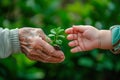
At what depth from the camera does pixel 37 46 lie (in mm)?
3045

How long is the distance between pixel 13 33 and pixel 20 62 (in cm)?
168

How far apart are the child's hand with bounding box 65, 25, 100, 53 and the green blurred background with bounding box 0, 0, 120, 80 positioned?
4.22 feet

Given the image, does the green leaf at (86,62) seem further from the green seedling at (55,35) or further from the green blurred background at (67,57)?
the green seedling at (55,35)

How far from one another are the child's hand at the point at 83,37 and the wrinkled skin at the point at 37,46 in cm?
14

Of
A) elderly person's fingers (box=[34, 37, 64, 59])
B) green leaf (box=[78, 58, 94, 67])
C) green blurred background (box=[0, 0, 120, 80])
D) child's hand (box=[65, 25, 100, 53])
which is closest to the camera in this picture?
elderly person's fingers (box=[34, 37, 64, 59])

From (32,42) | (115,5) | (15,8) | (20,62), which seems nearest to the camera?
(32,42)

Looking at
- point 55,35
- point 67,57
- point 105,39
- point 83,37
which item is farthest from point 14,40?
point 67,57

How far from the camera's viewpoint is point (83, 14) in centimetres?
539

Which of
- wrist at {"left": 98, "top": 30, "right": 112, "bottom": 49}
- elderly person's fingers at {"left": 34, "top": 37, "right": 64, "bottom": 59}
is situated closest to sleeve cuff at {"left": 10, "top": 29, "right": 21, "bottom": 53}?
elderly person's fingers at {"left": 34, "top": 37, "right": 64, "bottom": 59}

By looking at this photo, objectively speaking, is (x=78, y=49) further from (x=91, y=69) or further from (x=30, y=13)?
(x=30, y=13)

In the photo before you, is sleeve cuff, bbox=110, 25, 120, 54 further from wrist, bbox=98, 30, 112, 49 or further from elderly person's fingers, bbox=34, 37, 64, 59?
elderly person's fingers, bbox=34, 37, 64, 59

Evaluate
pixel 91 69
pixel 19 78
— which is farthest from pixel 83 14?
pixel 19 78

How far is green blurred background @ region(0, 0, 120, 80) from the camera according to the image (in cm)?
477

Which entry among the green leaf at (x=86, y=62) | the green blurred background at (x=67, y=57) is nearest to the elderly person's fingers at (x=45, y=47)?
the green blurred background at (x=67, y=57)
